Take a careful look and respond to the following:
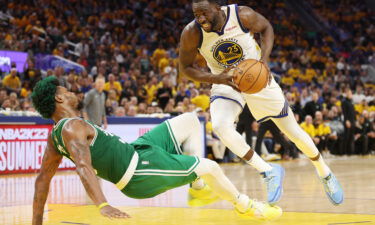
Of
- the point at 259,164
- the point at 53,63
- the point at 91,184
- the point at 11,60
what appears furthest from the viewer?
the point at 53,63

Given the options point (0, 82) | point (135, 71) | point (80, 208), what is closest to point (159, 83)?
point (135, 71)

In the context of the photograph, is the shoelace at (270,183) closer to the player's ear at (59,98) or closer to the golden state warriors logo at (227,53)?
the golden state warriors logo at (227,53)

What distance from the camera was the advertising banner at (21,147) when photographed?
10.8m

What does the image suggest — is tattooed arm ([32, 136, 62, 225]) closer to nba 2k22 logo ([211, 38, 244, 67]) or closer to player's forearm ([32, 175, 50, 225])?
player's forearm ([32, 175, 50, 225])

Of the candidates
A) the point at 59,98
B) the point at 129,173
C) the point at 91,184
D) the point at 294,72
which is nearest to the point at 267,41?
the point at 129,173

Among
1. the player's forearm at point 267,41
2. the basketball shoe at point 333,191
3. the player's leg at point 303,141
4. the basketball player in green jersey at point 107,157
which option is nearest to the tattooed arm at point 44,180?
the basketball player in green jersey at point 107,157

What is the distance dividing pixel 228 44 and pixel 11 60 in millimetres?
9831

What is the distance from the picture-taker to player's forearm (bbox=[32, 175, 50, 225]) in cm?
467

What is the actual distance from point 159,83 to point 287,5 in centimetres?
1505

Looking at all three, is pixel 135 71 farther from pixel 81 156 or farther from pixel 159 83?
pixel 81 156

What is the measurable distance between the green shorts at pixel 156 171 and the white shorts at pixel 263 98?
164cm

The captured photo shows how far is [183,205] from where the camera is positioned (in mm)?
6930

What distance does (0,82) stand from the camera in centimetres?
1377

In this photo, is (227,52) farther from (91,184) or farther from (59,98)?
(91,184)
